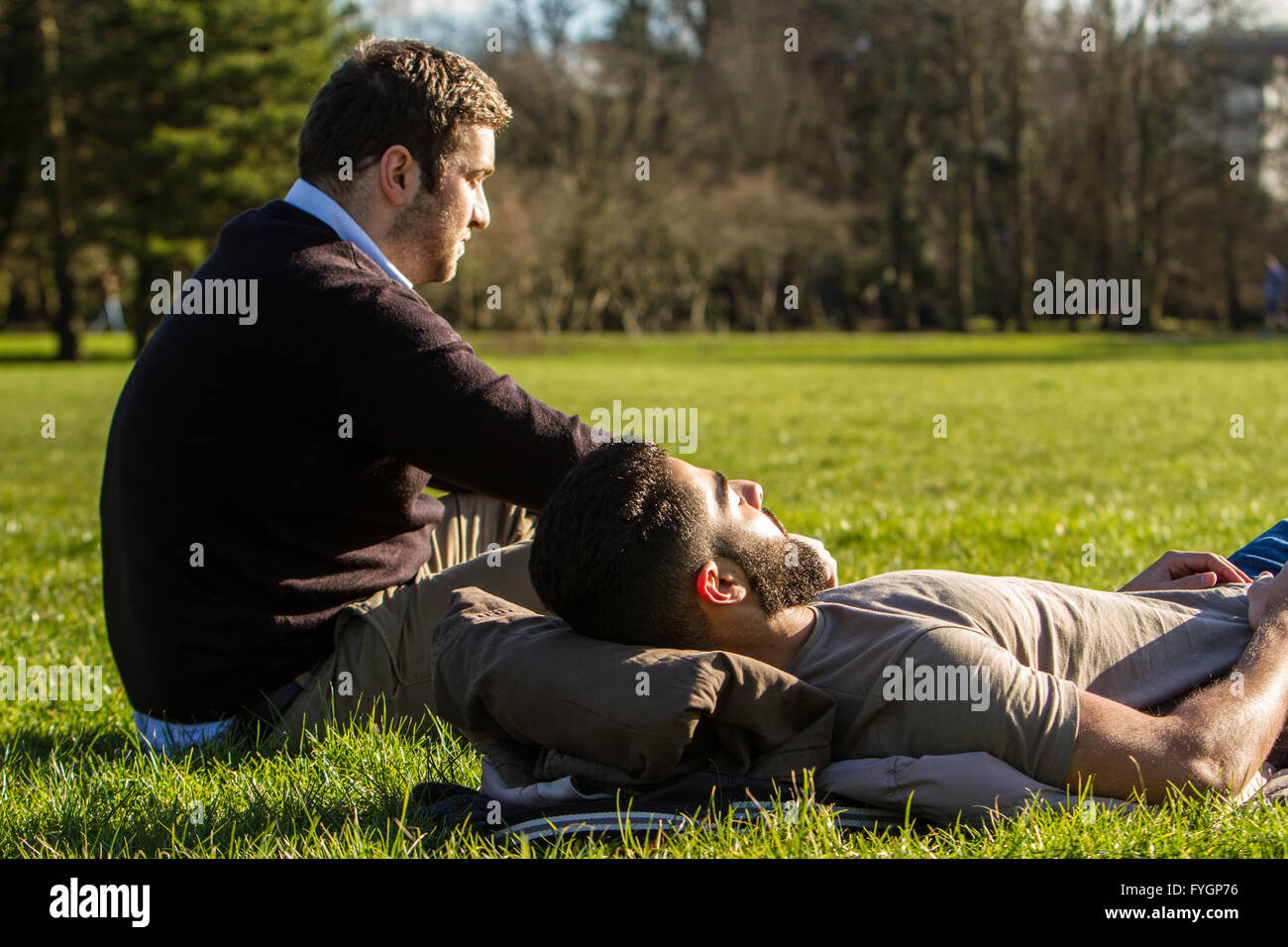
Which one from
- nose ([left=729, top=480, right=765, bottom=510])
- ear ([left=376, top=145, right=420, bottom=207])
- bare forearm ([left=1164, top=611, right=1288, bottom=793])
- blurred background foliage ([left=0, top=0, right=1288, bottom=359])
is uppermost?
blurred background foliage ([left=0, top=0, right=1288, bottom=359])

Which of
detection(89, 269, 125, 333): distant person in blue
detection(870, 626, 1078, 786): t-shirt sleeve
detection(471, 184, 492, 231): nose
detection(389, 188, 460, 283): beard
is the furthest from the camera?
detection(89, 269, 125, 333): distant person in blue

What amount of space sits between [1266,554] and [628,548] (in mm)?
2109

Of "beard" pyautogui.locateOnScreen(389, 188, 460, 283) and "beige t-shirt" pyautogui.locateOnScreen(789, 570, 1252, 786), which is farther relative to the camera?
"beard" pyautogui.locateOnScreen(389, 188, 460, 283)

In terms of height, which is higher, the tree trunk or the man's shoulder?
the tree trunk

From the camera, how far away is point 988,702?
257 cm

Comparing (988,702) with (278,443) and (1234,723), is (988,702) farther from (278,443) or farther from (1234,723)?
(278,443)

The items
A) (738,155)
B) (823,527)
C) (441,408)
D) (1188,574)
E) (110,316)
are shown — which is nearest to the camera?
(441,408)

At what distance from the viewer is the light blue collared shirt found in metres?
3.71

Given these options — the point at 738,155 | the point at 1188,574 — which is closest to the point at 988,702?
the point at 1188,574

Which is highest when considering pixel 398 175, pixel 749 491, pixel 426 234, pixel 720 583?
pixel 398 175

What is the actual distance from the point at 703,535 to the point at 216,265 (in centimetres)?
174

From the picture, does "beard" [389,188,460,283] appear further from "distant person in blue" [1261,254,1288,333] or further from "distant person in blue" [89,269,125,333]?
"distant person in blue" [89,269,125,333]

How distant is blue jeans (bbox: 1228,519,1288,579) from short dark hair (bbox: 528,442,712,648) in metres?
1.90

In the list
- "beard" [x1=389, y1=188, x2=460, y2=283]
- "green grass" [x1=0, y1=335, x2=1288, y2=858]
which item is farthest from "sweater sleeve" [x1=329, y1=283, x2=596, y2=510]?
"green grass" [x1=0, y1=335, x2=1288, y2=858]
